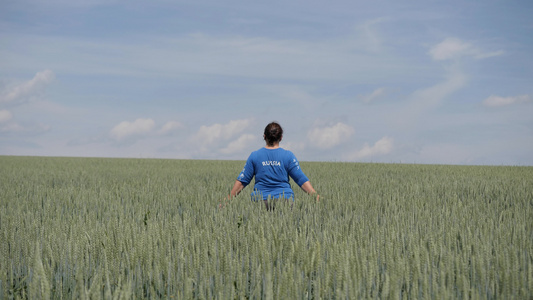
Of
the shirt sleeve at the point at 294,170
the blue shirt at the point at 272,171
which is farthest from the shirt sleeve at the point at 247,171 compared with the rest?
the shirt sleeve at the point at 294,170

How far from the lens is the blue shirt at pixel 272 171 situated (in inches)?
207

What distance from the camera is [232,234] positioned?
12.1 ft

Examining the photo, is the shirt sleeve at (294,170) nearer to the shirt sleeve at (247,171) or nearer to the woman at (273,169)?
the woman at (273,169)

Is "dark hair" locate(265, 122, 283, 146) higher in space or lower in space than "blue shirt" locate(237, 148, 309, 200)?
higher

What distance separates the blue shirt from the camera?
5270mm

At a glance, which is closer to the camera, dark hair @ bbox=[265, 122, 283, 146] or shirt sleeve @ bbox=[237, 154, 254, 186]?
dark hair @ bbox=[265, 122, 283, 146]

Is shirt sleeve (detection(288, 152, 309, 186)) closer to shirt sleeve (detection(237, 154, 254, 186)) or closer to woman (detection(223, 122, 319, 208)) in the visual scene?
woman (detection(223, 122, 319, 208))

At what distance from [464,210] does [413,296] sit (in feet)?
12.2

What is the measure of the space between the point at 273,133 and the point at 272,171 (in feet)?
1.56

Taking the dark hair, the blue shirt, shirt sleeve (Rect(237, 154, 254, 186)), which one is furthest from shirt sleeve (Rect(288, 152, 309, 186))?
shirt sleeve (Rect(237, 154, 254, 186))

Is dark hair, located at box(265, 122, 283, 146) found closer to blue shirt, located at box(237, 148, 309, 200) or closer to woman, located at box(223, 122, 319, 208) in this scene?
woman, located at box(223, 122, 319, 208)

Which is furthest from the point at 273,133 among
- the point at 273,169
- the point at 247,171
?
the point at 247,171

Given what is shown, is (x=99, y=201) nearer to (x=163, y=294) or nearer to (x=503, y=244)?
(x=163, y=294)

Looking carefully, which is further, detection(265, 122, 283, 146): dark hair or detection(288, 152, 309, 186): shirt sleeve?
detection(288, 152, 309, 186): shirt sleeve
